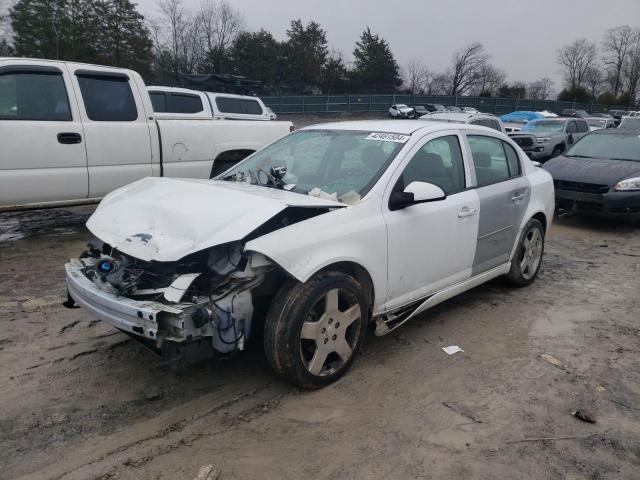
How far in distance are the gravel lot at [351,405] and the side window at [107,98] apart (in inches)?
102

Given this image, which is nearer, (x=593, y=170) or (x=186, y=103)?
(x=593, y=170)

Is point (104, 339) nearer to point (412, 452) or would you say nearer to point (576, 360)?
point (412, 452)

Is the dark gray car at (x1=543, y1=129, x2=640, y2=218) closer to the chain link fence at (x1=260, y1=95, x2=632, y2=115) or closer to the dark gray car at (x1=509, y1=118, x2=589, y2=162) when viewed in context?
the dark gray car at (x1=509, y1=118, x2=589, y2=162)

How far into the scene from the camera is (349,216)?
3426mm

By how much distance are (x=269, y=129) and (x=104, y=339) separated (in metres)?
4.91

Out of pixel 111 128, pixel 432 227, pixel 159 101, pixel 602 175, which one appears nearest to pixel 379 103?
pixel 159 101

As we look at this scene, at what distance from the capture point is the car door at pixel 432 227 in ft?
12.2

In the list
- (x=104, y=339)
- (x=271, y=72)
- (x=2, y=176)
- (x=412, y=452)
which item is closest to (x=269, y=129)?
(x=2, y=176)

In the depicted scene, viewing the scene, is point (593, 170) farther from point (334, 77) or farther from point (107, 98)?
point (334, 77)

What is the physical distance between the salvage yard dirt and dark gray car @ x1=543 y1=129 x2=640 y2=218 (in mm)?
3919

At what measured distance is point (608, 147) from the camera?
9594 mm

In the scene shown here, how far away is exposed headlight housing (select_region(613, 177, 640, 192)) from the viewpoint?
26.8ft

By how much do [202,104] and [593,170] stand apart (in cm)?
834

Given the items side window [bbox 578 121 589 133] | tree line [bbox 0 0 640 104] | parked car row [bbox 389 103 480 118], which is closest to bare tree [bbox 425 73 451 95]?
tree line [bbox 0 0 640 104]
